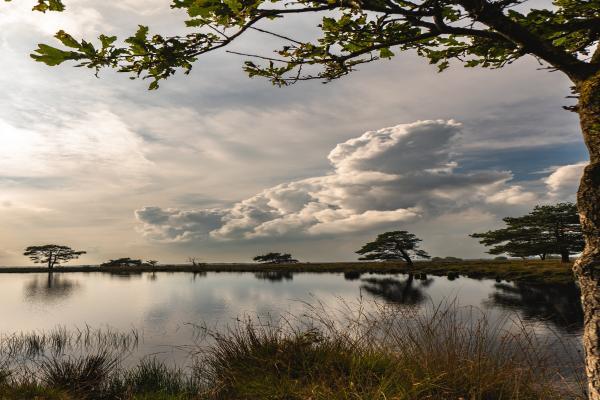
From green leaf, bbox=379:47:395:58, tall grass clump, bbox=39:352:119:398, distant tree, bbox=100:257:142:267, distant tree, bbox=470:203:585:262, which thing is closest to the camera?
green leaf, bbox=379:47:395:58

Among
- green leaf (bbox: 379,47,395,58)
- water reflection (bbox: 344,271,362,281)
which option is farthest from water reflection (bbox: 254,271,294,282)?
green leaf (bbox: 379,47,395,58)

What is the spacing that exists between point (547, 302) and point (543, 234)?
129ft

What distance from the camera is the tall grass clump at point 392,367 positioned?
5.45m

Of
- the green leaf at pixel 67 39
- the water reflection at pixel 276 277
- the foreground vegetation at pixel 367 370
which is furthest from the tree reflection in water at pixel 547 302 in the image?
the water reflection at pixel 276 277

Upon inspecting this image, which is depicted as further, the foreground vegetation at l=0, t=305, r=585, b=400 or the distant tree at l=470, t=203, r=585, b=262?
the distant tree at l=470, t=203, r=585, b=262

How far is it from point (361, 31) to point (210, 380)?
25.3ft

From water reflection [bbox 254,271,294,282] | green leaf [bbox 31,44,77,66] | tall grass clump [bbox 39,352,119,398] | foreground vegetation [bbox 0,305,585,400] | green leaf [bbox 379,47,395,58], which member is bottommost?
water reflection [bbox 254,271,294,282]

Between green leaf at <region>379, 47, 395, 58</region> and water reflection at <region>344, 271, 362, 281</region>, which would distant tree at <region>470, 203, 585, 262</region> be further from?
green leaf at <region>379, 47, 395, 58</region>

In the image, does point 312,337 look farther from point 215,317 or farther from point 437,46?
point 215,317

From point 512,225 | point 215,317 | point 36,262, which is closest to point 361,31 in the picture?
point 215,317

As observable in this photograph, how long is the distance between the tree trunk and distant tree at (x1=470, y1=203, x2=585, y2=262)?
63932mm

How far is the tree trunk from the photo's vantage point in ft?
11.7

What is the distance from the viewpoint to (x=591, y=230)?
12.3 feet

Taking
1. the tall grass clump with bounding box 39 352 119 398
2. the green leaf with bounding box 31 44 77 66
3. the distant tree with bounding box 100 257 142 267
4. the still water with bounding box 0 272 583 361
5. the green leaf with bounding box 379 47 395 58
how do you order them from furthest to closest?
1. the distant tree with bounding box 100 257 142 267
2. the still water with bounding box 0 272 583 361
3. the tall grass clump with bounding box 39 352 119 398
4. the green leaf with bounding box 379 47 395 58
5. the green leaf with bounding box 31 44 77 66
